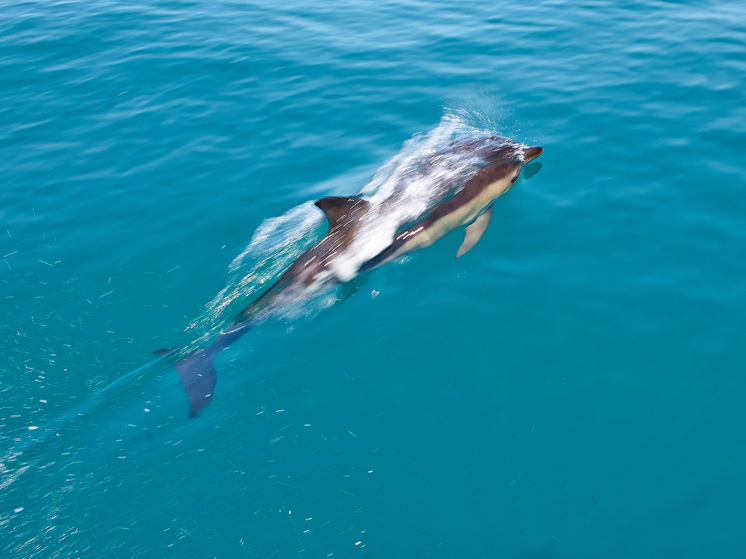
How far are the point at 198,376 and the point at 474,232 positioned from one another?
443cm

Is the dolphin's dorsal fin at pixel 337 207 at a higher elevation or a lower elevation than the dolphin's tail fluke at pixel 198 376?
higher

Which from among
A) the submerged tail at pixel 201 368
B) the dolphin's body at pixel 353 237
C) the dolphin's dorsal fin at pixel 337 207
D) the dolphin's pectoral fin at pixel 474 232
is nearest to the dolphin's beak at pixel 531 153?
the dolphin's body at pixel 353 237

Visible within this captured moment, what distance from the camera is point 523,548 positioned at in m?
4.99

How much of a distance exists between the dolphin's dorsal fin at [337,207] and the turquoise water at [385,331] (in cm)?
75

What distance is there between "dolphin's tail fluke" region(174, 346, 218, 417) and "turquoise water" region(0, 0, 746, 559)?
131 mm

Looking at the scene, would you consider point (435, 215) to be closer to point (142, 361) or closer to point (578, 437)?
point (578, 437)

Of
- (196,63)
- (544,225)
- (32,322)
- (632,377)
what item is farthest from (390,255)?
(196,63)

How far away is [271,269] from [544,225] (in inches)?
166

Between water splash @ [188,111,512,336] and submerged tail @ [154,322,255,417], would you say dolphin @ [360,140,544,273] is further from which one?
submerged tail @ [154,322,255,417]

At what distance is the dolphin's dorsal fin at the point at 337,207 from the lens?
7.86 m

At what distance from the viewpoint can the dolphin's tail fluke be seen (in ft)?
20.5

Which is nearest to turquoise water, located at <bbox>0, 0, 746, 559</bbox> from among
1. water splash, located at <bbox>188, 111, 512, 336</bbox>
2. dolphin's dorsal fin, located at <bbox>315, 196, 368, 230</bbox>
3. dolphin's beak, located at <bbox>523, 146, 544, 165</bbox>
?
water splash, located at <bbox>188, 111, 512, 336</bbox>

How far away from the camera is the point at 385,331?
23.1ft

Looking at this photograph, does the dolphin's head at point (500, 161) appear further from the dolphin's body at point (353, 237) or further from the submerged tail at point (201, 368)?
the submerged tail at point (201, 368)
